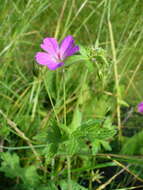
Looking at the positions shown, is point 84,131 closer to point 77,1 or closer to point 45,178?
point 45,178

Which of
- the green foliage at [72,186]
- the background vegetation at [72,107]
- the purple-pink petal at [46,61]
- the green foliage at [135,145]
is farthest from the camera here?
the green foliage at [135,145]

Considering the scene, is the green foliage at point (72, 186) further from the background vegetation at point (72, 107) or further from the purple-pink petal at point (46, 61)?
the purple-pink petal at point (46, 61)

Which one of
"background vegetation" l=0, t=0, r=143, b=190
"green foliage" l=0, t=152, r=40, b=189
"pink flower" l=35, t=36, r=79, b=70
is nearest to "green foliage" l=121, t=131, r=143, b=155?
"background vegetation" l=0, t=0, r=143, b=190

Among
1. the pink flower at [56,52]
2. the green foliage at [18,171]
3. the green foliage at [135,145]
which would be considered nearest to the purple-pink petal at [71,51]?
the pink flower at [56,52]

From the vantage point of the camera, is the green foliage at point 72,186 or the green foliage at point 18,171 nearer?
the green foliage at point 72,186

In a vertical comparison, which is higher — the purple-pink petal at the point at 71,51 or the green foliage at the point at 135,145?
the purple-pink petal at the point at 71,51

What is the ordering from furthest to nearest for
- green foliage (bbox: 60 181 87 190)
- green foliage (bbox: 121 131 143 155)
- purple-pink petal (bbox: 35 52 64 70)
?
green foliage (bbox: 121 131 143 155) < green foliage (bbox: 60 181 87 190) < purple-pink petal (bbox: 35 52 64 70)

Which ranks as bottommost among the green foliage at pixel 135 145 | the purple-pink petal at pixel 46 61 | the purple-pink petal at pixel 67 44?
the green foliage at pixel 135 145

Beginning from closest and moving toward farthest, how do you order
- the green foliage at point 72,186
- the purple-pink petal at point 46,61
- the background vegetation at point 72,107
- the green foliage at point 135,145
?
the purple-pink petal at point 46,61 → the green foliage at point 72,186 → the background vegetation at point 72,107 → the green foliage at point 135,145

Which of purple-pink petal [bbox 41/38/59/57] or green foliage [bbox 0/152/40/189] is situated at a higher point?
purple-pink petal [bbox 41/38/59/57]

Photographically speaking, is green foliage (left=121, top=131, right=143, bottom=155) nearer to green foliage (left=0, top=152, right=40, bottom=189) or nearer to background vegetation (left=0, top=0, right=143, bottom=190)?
background vegetation (left=0, top=0, right=143, bottom=190)
